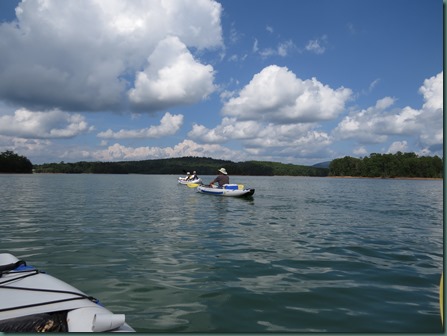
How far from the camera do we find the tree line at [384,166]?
111875mm

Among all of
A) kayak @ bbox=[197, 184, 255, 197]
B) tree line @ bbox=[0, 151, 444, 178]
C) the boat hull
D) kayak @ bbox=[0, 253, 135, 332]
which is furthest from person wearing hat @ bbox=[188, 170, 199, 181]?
tree line @ bbox=[0, 151, 444, 178]

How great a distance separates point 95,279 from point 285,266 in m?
4.33

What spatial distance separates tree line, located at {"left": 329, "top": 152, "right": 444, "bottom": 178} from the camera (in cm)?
11188

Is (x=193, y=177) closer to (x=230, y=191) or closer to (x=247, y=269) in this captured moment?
(x=230, y=191)

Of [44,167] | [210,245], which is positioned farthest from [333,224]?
[44,167]

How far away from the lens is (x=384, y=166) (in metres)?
126

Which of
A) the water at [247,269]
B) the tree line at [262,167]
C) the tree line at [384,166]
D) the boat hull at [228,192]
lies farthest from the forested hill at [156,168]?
the water at [247,269]

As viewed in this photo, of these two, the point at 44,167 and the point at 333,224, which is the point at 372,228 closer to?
the point at 333,224

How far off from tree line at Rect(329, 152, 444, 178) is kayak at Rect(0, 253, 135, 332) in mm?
111994

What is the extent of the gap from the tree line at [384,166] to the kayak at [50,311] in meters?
112

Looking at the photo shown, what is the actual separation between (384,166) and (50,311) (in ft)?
445

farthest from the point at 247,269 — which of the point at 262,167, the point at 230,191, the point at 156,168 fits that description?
the point at 156,168

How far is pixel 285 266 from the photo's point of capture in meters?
8.66

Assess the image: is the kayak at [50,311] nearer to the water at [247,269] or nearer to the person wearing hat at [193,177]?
the water at [247,269]
